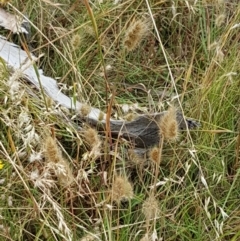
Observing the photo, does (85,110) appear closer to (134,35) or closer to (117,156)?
(117,156)

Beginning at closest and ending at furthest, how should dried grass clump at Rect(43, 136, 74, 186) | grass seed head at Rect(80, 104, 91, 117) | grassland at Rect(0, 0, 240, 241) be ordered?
1. dried grass clump at Rect(43, 136, 74, 186)
2. grassland at Rect(0, 0, 240, 241)
3. grass seed head at Rect(80, 104, 91, 117)

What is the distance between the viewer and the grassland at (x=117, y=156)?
4.79 ft

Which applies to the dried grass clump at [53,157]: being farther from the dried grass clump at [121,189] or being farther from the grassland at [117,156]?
the dried grass clump at [121,189]

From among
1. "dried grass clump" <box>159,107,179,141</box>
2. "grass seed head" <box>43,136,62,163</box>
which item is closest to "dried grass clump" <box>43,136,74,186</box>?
"grass seed head" <box>43,136,62,163</box>

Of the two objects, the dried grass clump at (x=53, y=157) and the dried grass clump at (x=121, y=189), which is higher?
the dried grass clump at (x=53, y=157)

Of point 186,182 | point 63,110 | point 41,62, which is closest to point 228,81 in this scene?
point 186,182

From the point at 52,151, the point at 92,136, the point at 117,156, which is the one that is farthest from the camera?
the point at 117,156

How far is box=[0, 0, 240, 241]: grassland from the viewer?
1460mm

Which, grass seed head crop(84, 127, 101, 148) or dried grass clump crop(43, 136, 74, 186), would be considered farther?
grass seed head crop(84, 127, 101, 148)

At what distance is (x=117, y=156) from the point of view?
164 centimetres

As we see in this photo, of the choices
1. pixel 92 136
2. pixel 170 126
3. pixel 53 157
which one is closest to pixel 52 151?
pixel 53 157

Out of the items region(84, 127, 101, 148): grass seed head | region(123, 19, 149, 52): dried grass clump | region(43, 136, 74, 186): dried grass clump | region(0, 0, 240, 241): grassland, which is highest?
region(123, 19, 149, 52): dried grass clump

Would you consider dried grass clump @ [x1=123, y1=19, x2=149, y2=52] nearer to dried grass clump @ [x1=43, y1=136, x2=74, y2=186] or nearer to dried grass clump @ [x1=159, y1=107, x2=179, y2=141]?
dried grass clump @ [x1=159, y1=107, x2=179, y2=141]

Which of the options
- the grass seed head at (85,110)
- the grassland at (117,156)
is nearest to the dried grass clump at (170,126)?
the grassland at (117,156)
